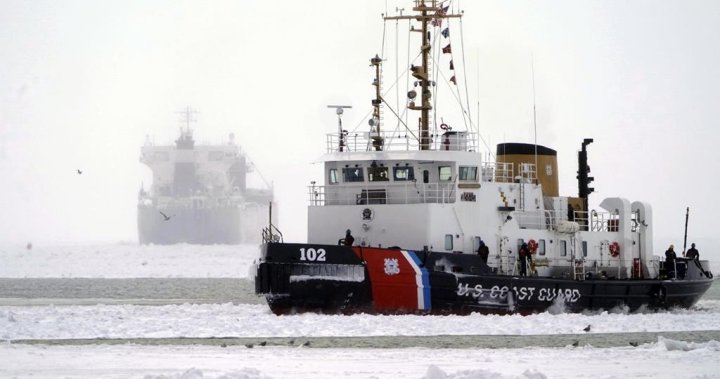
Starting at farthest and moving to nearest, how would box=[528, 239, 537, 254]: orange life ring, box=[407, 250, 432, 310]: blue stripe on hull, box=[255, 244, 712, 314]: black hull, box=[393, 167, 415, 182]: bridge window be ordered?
box=[528, 239, 537, 254]: orange life ring, box=[393, 167, 415, 182]: bridge window, box=[407, 250, 432, 310]: blue stripe on hull, box=[255, 244, 712, 314]: black hull

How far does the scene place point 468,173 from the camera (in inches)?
1163

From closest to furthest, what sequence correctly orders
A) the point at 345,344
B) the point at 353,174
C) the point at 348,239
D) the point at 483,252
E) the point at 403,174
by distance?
the point at 345,344 → the point at 348,239 → the point at 483,252 → the point at 403,174 → the point at 353,174

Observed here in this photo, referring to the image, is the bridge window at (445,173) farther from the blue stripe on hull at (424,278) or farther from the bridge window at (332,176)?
the blue stripe on hull at (424,278)

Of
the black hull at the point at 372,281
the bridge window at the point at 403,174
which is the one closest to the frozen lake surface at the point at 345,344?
the black hull at the point at 372,281

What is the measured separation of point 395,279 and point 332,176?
4115mm

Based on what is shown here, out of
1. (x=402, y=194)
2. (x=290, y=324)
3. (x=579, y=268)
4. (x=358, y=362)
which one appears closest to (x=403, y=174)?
(x=402, y=194)

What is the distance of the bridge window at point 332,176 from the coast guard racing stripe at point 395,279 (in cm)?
357

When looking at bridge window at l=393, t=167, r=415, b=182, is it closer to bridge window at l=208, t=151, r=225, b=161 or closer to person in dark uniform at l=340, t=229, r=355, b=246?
person in dark uniform at l=340, t=229, r=355, b=246

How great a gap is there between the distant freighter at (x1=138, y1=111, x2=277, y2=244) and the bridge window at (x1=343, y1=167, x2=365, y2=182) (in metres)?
103

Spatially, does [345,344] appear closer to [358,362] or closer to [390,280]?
[358,362]

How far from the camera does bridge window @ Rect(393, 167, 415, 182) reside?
2919 centimetres

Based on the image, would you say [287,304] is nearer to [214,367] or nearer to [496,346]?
[496,346]

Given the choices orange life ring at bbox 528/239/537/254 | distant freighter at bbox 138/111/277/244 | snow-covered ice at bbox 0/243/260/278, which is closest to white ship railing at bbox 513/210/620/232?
orange life ring at bbox 528/239/537/254

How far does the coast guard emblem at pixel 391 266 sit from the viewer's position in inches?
1056
